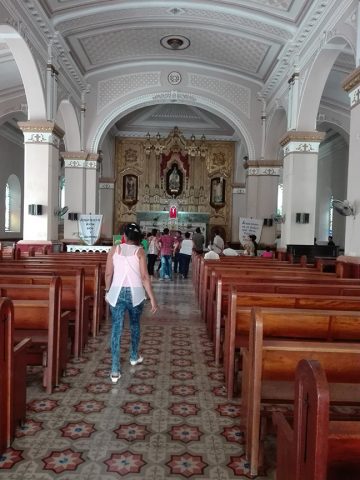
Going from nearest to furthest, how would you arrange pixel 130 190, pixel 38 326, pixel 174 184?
pixel 38 326, pixel 130 190, pixel 174 184

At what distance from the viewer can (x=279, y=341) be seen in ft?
7.80

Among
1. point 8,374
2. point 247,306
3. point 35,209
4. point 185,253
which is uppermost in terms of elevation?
point 35,209

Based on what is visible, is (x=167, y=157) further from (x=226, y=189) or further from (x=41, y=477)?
(x=41, y=477)

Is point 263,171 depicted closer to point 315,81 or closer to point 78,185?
point 315,81

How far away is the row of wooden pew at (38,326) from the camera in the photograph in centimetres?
251

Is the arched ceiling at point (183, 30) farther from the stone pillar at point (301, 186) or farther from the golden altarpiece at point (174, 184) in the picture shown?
the golden altarpiece at point (174, 184)

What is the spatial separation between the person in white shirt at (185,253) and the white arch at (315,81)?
395 cm

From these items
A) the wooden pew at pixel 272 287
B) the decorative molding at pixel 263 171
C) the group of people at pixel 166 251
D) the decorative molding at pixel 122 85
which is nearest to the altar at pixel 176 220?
the decorative molding at pixel 263 171

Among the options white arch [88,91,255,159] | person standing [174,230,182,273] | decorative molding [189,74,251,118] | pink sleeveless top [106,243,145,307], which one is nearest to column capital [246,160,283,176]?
white arch [88,91,255,159]

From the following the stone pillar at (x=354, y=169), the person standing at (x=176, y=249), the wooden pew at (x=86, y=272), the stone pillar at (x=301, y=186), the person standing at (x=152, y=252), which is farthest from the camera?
the person standing at (x=176, y=249)

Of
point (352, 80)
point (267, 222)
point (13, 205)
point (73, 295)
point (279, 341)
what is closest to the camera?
point (279, 341)

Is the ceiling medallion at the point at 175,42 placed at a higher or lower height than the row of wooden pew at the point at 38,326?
higher

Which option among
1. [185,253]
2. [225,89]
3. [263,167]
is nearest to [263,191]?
[263,167]

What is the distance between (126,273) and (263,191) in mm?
10746
